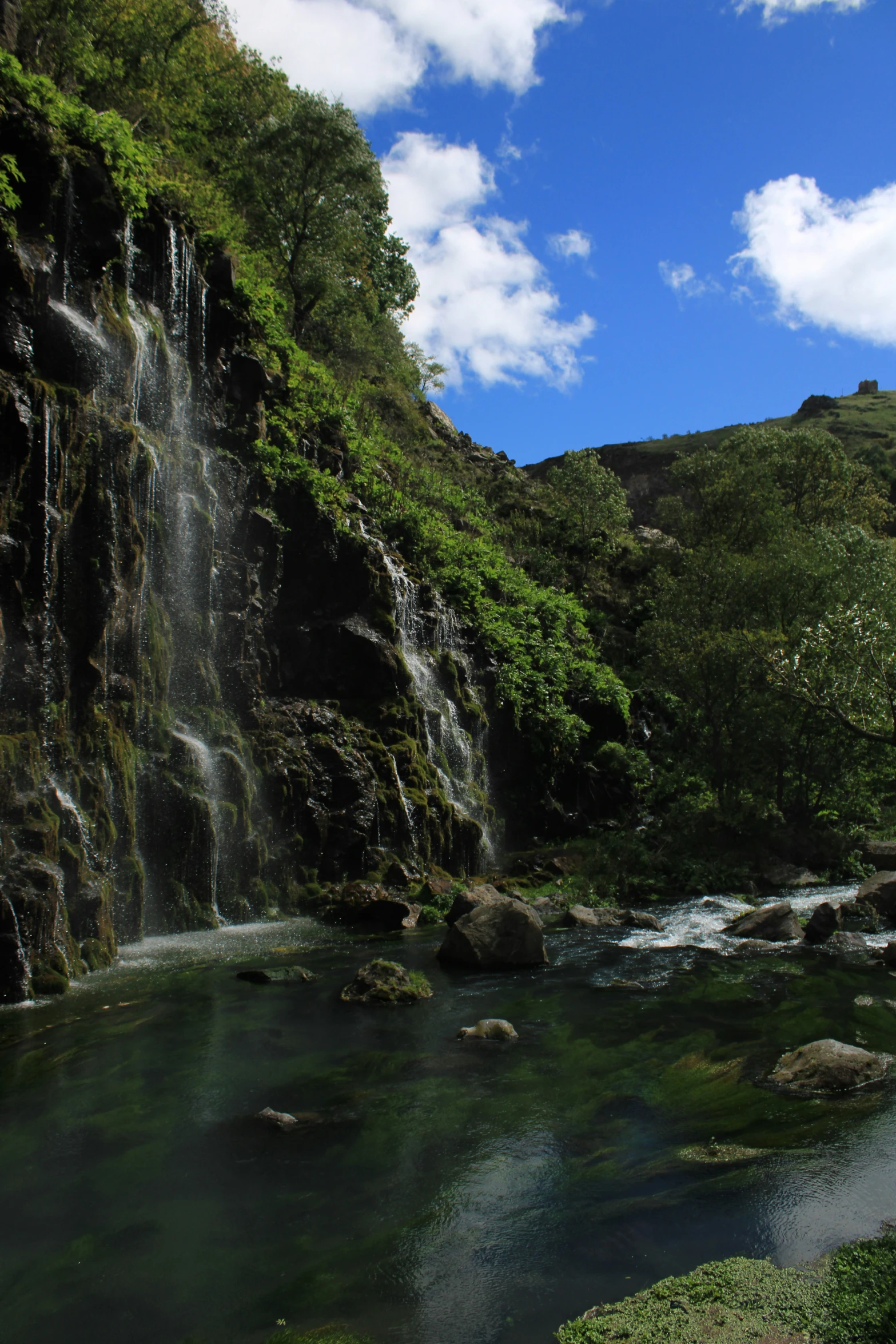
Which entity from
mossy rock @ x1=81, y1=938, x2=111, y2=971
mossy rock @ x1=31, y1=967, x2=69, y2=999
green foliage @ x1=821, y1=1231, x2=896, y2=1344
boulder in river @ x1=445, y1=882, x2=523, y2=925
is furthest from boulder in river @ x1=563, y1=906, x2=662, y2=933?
green foliage @ x1=821, y1=1231, x2=896, y2=1344

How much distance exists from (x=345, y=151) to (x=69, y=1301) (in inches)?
1634

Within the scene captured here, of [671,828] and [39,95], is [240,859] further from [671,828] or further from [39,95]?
[39,95]

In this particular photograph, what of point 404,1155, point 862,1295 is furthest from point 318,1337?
point 862,1295

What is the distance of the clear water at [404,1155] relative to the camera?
589cm

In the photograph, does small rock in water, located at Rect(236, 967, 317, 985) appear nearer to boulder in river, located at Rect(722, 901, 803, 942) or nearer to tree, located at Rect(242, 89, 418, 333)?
boulder in river, located at Rect(722, 901, 803, 942)

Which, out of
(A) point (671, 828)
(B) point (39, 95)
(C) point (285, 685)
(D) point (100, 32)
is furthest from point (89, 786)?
(D) point (100, 32)

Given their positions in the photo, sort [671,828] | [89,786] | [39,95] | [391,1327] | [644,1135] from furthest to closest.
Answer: [671,828] < [39,95] < [89,786] < [644,1135] < [391,1327]

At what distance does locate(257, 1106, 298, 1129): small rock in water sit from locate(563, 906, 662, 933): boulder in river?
1195 centimetres

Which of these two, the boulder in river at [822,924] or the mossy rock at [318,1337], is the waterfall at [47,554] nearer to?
the mossy rock at [318,1337]

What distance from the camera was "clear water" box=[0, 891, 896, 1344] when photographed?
5.89 metres

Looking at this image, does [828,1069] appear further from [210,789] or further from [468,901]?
[210,789]

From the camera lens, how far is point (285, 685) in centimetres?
2455

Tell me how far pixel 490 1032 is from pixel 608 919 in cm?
932

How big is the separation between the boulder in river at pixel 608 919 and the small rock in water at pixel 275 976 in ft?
24.8
